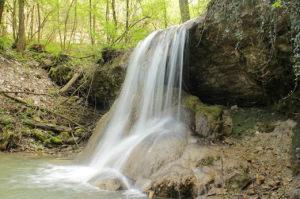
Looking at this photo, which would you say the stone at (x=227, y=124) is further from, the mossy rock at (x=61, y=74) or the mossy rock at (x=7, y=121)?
the mossy rock at (x=61, y=74)

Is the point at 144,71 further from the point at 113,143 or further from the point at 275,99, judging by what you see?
the point at 275,99

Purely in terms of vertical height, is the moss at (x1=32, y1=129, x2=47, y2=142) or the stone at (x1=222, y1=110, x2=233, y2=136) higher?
the stone at (x1=222, y1=110, x2=233, y2=136)

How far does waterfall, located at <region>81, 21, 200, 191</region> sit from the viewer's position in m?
4.84

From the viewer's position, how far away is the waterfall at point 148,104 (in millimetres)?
4840

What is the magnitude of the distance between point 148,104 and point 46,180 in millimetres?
2571

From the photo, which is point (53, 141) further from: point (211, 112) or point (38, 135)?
point (211, 112)

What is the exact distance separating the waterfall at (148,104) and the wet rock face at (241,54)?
500 mm

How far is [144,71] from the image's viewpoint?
617cm

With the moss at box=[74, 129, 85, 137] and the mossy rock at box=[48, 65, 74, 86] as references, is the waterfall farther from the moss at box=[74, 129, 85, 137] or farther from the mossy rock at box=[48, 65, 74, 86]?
the mossy rock at box=[48, 65, 74, 86]

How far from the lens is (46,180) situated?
4117mm

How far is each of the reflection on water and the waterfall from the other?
0.54m

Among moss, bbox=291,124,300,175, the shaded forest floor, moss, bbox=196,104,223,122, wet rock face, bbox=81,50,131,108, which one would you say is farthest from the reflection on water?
wet rock face, bbox=81,50,131,108

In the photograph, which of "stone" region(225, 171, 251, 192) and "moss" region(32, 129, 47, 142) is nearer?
"stone" region(225, 171, 251, 192)

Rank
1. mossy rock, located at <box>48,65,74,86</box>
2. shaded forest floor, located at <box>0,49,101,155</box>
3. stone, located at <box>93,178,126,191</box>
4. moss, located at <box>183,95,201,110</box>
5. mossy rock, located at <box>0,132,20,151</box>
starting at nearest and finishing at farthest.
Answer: stone, located at <box>93,178,126,191</box>, moss, located at <box>183,95,201,110</box>, mossy rock, located at <box>0,132,20,151</box>, shaded forest floor, located at <box>0,49,101,155</box>, mossy rock, located at <box>48,65,74,86</box>
